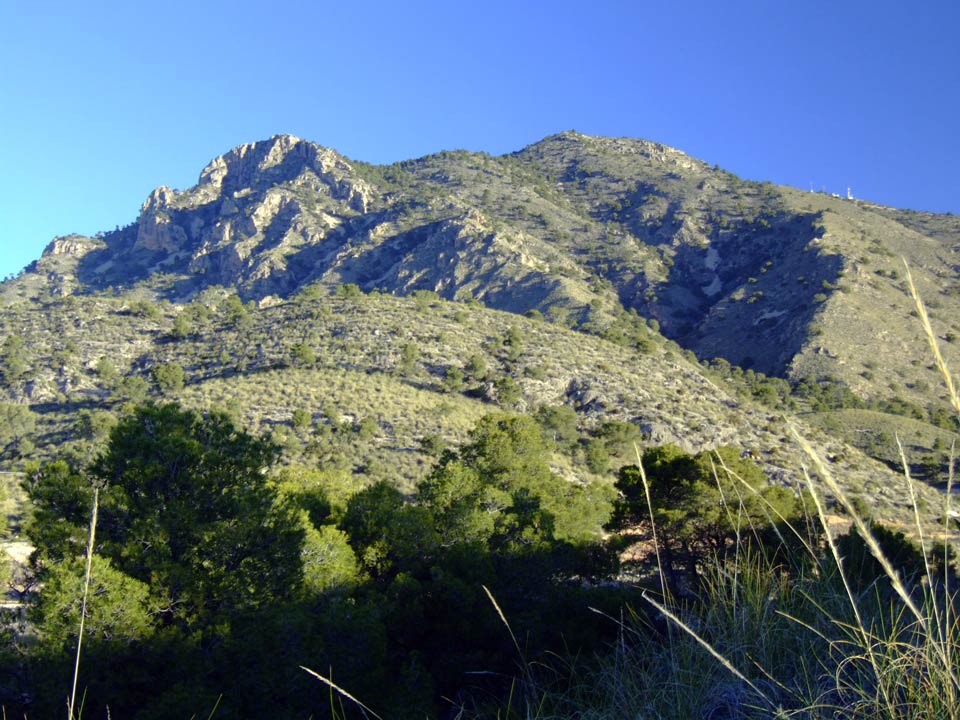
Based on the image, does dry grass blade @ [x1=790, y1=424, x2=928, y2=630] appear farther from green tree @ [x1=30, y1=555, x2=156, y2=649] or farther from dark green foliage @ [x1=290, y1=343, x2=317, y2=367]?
dark green foliage @ [x1=290, y1=343, x2=317, y2=367]

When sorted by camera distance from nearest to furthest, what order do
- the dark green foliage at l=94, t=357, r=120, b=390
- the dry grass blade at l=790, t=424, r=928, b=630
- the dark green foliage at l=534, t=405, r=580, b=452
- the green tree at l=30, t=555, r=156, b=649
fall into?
the dry grass blade at l=790, t=424, r=928, b=630, the green tree at l=30, t=555, r=156, b=649, the dark green foliage at l=534, t=405, r=580, b=452, the dark green foliage at l=94, t=357, r=120, b=390

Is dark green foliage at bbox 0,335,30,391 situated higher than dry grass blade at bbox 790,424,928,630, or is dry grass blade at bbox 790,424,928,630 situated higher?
dark green foliage at bbox 0,335,30,391

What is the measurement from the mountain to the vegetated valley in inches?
18.8

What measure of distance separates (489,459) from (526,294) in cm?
5583

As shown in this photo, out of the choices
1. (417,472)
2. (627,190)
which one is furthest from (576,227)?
(417,472)

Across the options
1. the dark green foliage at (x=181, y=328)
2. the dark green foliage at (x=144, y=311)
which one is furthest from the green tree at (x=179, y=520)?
the dark green foliage at (x=144, y=311)

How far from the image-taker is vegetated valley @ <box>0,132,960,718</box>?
10.9 feet

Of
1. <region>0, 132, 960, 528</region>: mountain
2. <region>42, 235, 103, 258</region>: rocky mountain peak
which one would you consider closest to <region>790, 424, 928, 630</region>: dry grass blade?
<region>0, 132, 960, 528</region>: mountain

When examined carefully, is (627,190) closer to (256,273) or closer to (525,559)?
(256,273)

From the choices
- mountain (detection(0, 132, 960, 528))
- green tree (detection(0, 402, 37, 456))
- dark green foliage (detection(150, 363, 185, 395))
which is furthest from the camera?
mountain (detection(0, 132, 960, 528))

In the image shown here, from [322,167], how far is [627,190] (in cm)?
5574

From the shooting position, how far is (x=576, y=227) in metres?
101

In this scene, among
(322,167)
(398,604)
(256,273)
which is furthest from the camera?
(322,167)

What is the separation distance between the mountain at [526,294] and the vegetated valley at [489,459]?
48cm
